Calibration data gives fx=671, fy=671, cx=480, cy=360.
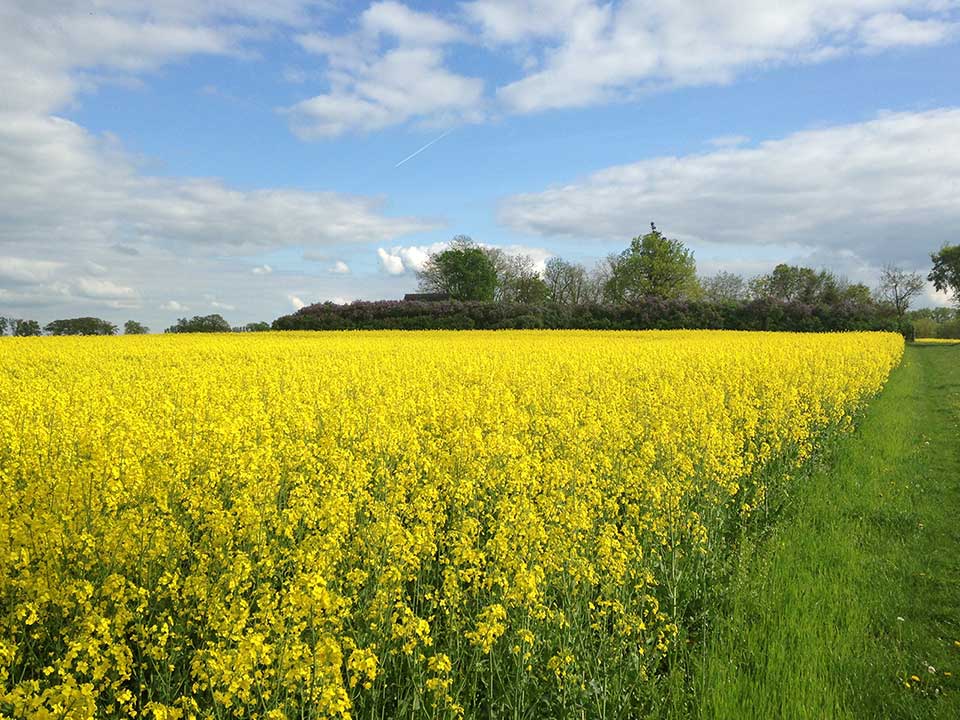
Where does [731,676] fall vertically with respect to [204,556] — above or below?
below

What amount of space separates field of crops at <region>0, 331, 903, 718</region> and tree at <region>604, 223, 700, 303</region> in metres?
61.8

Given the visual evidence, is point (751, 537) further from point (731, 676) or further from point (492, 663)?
point (492, 663)

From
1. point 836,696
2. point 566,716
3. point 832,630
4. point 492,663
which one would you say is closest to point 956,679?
point 832,630

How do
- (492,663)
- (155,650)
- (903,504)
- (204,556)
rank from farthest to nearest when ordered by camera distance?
1. (903,504)
2. (204,556)
3. (492,663)
4. (155,650)

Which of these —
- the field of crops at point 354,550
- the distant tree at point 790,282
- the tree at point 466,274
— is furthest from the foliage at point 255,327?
the distant tree at point 790,282

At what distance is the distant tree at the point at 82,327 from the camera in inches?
1674

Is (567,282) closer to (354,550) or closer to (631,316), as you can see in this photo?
(631,316)

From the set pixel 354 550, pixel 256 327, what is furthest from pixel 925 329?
pixel 354 550

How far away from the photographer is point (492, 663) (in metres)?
3.77

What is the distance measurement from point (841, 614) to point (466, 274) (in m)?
74.0

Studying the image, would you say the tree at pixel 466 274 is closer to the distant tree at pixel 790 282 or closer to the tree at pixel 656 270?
the tree at pixel 656 270

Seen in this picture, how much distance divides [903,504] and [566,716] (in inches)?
292

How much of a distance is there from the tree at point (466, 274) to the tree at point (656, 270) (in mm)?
15152

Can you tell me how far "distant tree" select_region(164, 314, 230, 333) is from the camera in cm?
4964
